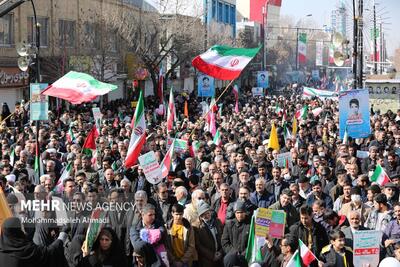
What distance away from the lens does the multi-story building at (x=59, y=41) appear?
1465 inches

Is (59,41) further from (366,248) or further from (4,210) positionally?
(366,248)

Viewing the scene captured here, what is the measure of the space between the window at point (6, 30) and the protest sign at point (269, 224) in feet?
101

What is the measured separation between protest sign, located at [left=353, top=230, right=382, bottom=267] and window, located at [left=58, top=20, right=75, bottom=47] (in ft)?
111

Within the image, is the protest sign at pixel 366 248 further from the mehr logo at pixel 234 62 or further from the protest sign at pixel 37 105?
the mehr logo at pixel 234 62

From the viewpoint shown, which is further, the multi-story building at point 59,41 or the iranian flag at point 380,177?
the multi-story building at point 59,41

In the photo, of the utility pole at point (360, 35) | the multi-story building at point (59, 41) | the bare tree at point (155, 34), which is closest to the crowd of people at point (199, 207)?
the utility pole at point (360, 35)

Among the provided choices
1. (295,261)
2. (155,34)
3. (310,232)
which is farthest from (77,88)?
(155,34)

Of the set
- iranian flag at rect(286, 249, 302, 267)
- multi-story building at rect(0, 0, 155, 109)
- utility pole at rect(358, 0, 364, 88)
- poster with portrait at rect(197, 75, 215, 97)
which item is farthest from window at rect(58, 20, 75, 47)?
iranian flag at rect(286, 249, 302, 267)

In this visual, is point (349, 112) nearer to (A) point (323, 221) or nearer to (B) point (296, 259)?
(A) point (323, 221)

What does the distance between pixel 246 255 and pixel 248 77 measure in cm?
6457

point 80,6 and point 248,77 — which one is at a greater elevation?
point 80,6

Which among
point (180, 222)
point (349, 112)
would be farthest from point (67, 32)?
point (180, 222)

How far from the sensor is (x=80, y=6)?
43.7m

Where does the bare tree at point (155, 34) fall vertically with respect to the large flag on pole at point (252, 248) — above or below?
above
